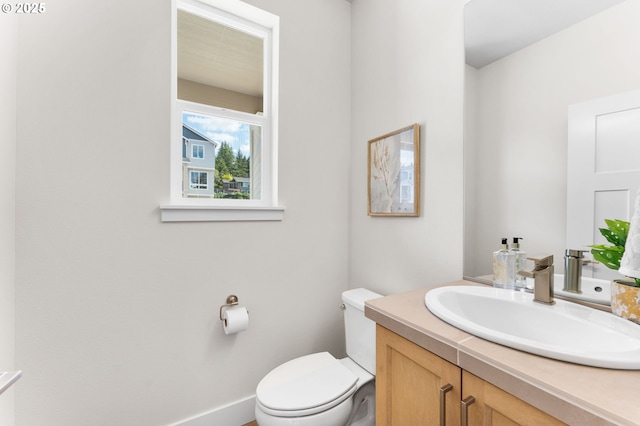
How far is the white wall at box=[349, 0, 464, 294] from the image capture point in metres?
1.26

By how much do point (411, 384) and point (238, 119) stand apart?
1.55 m

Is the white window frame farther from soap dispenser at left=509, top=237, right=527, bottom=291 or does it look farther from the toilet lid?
soap dispenser at left=509, top=237, right=527, bottom=291

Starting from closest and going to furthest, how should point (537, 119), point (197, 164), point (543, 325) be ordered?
1. point (543, 325)
2. point (537, 119)
3. point (197, 164)

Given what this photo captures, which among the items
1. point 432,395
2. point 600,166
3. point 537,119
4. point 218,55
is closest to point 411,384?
point 432,395

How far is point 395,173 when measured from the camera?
5.05ft

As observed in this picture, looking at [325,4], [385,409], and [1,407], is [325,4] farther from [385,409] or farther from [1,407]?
[1,407]

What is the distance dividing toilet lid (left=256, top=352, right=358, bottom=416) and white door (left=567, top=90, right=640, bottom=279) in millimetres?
1024

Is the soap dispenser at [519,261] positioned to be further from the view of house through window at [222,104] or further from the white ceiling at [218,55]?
the white ceiling at [218,55]

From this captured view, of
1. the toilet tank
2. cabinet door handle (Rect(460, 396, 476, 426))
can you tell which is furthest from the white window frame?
cabinet door handle (Rect(460, 396, 476, 426))

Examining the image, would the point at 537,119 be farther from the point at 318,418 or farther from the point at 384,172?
the point at 318,418

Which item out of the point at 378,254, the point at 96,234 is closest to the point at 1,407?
the point at 96,234

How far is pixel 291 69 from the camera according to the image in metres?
1.71

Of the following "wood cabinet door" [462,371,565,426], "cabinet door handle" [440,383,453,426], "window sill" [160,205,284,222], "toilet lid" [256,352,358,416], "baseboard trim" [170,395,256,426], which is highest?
"window sill" [160,205,284,222]

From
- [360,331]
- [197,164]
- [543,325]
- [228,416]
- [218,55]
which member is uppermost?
[218,55]
